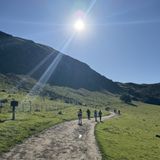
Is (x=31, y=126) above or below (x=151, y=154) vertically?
above

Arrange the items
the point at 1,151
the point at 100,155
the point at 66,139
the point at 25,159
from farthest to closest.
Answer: the point at 66,139, the point at 100,155, the point at 1,151, the point at 25,159

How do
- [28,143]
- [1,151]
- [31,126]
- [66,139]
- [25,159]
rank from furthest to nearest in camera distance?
[31,126] < [66,139] < [28,143] < [1,151] < [25,159]

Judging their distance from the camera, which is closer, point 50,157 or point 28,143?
point 50,157

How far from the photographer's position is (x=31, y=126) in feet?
159

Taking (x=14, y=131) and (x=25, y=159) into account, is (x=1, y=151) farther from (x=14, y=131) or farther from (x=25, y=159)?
(x=14, y=131)

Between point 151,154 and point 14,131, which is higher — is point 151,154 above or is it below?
below

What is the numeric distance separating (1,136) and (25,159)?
9.47 meters

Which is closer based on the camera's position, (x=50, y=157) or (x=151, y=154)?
(x=50, y=157)

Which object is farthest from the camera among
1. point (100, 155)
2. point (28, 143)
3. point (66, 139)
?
point (66, 139)

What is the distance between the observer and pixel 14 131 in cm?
4122

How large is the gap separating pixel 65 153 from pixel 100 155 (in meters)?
3.64

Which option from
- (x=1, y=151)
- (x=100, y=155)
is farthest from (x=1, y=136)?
(x=100, y=155)

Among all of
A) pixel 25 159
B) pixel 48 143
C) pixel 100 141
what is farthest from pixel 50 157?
pixel 100 141

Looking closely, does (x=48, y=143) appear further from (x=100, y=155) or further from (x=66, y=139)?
(x=100, y=155)
